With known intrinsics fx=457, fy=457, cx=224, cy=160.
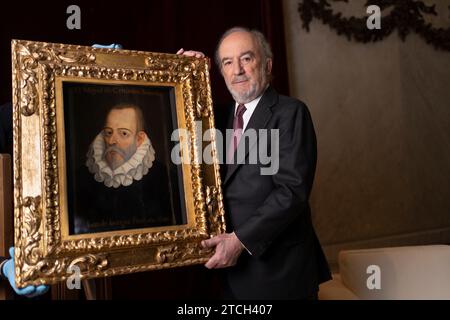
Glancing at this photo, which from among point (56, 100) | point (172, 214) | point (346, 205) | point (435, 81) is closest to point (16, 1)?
point (56, 100)

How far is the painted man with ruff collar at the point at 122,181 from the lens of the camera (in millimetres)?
1445

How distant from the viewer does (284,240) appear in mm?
1785

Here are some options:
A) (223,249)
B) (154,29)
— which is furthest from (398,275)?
(154,29)

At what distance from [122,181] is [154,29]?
184 centimetres

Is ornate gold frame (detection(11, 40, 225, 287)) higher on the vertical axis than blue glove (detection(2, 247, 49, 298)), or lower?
higher

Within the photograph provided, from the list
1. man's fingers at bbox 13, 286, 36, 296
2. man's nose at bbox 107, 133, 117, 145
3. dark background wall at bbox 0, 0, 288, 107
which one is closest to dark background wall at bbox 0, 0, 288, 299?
dark background wall at bbox 0, 0, 288, 107

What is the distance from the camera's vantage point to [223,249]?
160cm

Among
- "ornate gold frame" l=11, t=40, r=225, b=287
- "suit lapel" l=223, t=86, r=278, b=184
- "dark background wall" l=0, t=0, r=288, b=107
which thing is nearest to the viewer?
"ornate gold frame" l=11, t=40, r=225, b=287

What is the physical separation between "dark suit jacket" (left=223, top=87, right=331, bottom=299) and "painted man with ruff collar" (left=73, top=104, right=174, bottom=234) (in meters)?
0.33

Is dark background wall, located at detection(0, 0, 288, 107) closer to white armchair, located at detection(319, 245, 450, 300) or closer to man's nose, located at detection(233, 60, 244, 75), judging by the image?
man's nose, located at detection(233, 60, 244, 75)

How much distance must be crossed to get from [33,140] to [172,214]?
51 centimetres

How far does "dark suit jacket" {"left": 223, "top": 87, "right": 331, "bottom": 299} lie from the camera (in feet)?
5.47

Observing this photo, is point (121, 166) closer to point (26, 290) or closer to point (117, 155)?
point (117, 155)

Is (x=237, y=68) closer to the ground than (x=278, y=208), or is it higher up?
higher up
